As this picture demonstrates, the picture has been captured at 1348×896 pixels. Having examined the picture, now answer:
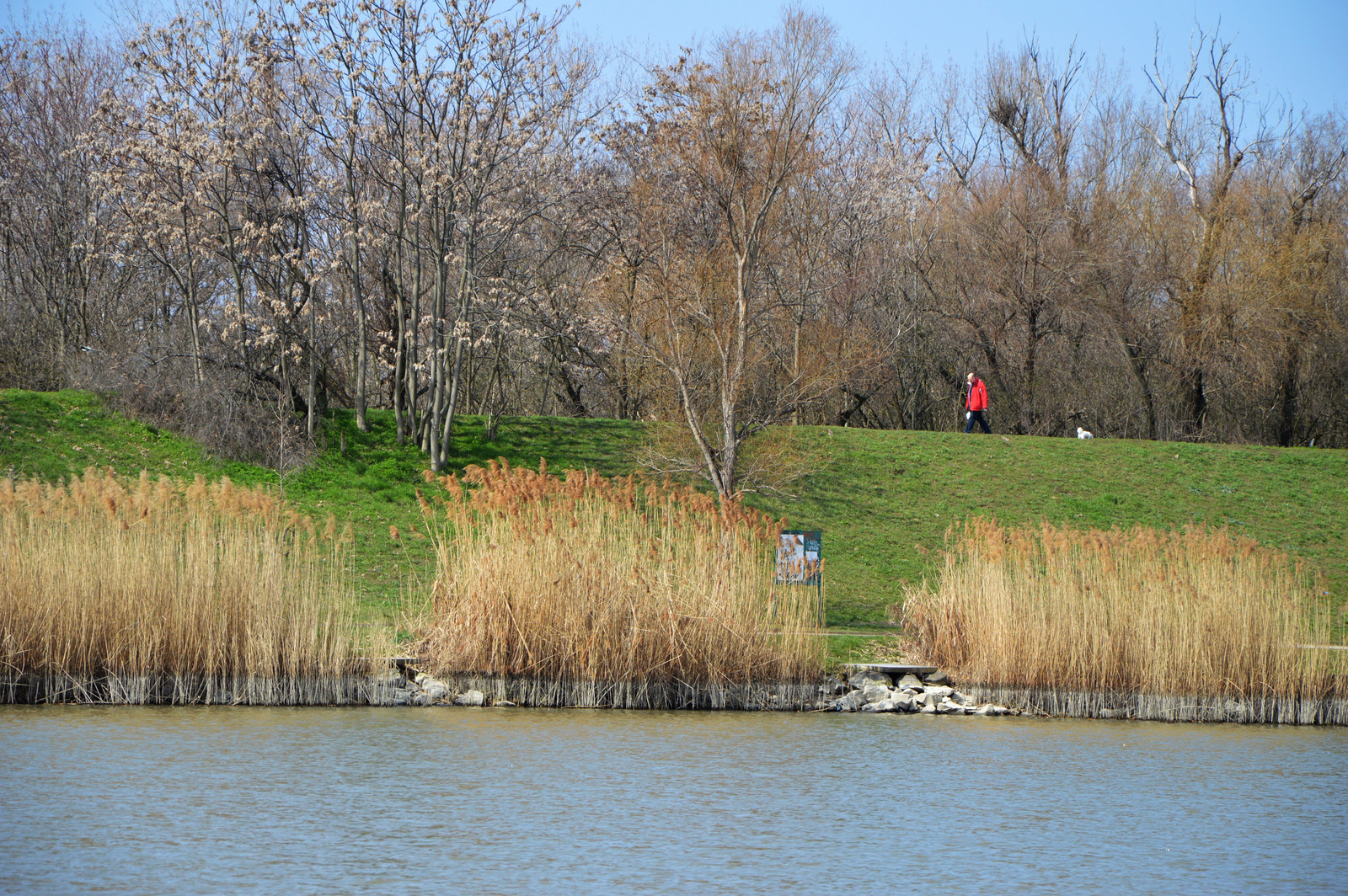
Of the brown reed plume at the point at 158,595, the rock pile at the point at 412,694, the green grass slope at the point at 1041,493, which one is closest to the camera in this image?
the brown reed plume at the point at 158,595

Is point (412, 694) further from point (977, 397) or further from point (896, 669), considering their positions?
point (977, 397)

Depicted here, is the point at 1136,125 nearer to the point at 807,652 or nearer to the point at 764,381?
the point at 764,381

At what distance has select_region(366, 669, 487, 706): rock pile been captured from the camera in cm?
985

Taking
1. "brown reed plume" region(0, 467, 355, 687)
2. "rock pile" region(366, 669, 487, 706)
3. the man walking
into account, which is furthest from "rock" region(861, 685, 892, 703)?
the man walking

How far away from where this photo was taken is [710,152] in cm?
1333

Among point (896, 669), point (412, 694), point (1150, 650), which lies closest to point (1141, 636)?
point (1150, 650)

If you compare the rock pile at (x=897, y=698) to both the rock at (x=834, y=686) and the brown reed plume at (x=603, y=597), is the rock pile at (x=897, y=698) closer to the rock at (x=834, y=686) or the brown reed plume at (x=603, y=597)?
the rock at (x=834, y=686)

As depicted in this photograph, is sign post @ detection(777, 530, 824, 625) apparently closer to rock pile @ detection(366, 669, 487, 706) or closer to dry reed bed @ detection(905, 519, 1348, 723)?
dry reed bed @ detection(905, 519, 1348, 723)

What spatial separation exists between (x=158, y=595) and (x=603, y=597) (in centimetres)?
357

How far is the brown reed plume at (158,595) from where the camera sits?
368 inches

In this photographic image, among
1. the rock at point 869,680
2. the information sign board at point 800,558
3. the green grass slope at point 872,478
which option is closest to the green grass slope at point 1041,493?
the green grass slope at point 872,478

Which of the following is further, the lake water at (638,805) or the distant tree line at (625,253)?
the distant tree line at (625,253)

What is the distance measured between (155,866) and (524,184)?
17656 mm

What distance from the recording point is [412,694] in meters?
9.92
